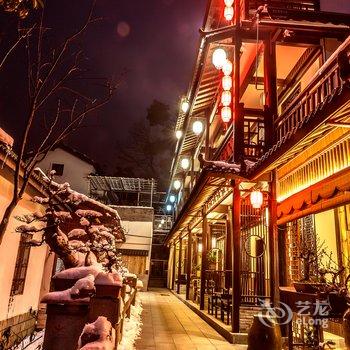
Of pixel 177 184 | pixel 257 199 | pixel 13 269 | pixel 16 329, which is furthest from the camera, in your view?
pixel 177 184

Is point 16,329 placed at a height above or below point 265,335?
below

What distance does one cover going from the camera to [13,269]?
36.3 ft

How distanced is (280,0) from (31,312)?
610 inches

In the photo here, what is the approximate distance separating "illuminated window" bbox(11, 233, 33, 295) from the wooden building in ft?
20.9

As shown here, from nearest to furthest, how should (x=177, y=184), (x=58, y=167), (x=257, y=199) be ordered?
(x=257, y=199), (x=177, y=184), (x=58, y=167)

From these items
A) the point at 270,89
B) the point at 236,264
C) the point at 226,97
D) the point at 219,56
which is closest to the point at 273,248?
the point at 236,264

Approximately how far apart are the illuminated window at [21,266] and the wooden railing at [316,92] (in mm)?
9221

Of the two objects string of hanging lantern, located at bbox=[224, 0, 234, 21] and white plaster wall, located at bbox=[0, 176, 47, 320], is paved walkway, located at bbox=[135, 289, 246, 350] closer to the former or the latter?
white plaster wall, located at bbox=[0, 176, 47, 320]

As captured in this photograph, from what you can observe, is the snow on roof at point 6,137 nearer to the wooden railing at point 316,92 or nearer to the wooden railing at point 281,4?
the wooden railing at point 316,92

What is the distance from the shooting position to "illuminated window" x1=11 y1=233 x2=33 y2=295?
11.5m

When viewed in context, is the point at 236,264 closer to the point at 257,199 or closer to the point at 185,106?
the point at 257,199

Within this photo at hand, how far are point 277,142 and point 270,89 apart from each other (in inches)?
173

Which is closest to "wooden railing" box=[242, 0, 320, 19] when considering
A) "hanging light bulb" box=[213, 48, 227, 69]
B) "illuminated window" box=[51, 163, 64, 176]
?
"hanging light bulb" box=[213, 48, 227, 69]

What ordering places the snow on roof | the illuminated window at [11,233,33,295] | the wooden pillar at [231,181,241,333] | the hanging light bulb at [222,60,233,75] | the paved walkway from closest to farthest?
the snow on roof, the paved walkway, the wooden pillar at [231,181,241,333], the illuminated window at [11,233,33,295], the hanging light bulb at [222,60,233,75]
